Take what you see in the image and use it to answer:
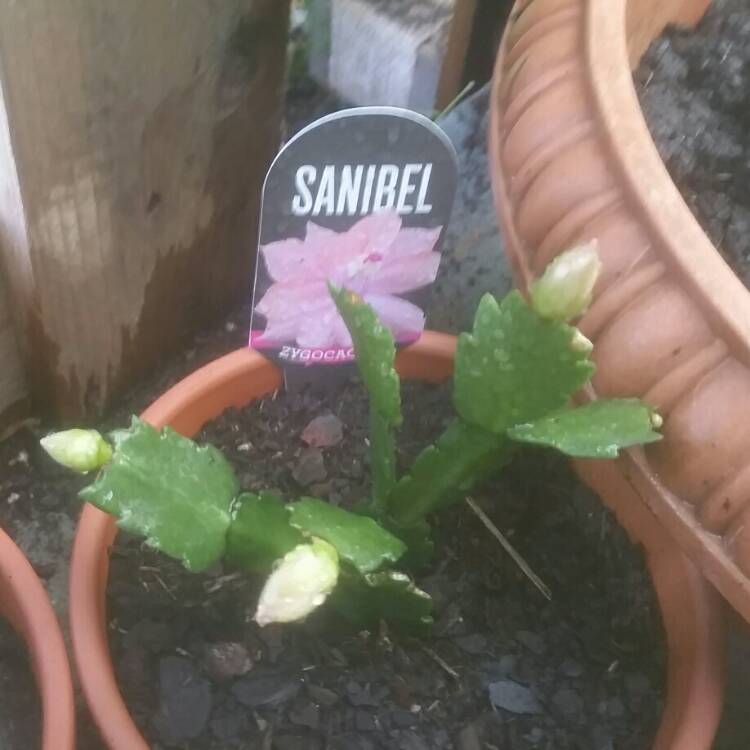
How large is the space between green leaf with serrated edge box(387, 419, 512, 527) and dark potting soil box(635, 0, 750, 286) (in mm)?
212

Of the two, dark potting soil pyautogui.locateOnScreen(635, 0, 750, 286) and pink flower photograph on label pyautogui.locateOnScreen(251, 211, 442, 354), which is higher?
dark potting soil pyautogui.locateOnScreen(635, 0, 750, 286)

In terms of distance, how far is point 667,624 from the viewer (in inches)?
28.6

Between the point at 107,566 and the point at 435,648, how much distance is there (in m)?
0.25

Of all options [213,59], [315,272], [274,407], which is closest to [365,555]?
[315,272]

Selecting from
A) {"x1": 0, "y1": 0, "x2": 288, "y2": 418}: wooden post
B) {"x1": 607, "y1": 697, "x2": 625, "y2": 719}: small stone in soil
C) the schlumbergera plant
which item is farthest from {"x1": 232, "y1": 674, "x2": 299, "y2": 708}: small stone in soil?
{"x1": 0, "y1": 0, "x2": 288, "y2": 418}: wooden post

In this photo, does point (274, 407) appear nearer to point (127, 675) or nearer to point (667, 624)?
point (127, 675)

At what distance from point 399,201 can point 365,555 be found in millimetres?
229

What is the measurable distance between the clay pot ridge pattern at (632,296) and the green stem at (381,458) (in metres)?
0.12

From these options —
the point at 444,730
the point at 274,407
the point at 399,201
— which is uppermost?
the point at 399,201

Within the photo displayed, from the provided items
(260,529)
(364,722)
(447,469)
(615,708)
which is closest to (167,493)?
(260,529)

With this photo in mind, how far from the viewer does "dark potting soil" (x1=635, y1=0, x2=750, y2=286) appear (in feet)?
2.22

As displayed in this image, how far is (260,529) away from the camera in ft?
1.92

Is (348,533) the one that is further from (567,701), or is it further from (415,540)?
(567,701)

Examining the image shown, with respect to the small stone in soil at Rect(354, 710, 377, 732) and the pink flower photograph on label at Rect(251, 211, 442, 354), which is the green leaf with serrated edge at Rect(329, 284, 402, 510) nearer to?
the pink flower photograph on label at Rect(251, 211, 442, 354)
